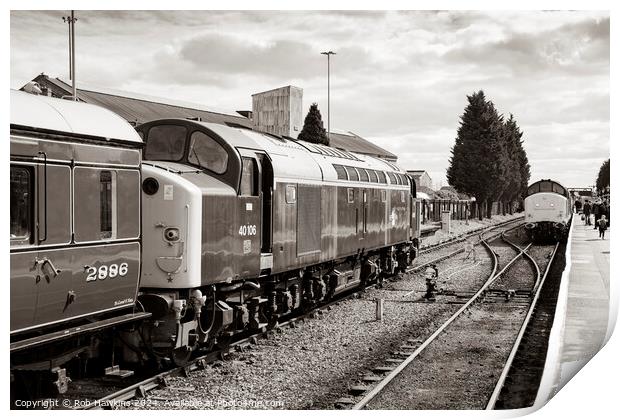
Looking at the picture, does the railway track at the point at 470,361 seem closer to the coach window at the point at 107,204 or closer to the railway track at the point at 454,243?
the railway track at the point at 454,243

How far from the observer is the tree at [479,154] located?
12258 mm

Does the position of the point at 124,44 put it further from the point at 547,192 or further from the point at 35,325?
the point at 547,192

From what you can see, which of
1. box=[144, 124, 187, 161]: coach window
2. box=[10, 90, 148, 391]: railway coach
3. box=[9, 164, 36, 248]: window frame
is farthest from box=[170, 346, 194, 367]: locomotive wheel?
box=[9, 164, 36, 248]: window frame

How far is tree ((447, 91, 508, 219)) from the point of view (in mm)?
12258

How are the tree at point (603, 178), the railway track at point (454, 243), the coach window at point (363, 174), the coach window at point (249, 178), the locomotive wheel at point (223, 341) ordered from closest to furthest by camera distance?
the tree at point (603, 178) → the coach window at point (249, 178) → the locomotive wheel at point (223, 341) → the coach window at point (363, 174) → the railway track at point (454, 243)

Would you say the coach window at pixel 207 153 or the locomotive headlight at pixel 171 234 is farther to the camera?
the coach window at pixel 207 153

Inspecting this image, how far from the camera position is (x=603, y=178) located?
11484mm

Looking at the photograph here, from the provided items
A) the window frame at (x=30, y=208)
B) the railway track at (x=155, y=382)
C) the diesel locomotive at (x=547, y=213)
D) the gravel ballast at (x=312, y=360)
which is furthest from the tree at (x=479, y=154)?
the diesel locomotive at (x=547, y=213)

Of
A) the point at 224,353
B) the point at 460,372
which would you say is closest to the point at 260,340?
the point at 224,353

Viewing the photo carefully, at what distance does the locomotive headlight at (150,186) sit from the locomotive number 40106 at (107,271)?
4.34 feet

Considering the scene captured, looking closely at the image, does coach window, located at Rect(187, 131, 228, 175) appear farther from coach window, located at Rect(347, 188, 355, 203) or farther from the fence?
the fence

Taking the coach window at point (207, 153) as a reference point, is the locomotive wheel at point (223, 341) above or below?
below

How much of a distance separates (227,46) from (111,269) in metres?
2.99

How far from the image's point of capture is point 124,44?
8.91 meters
